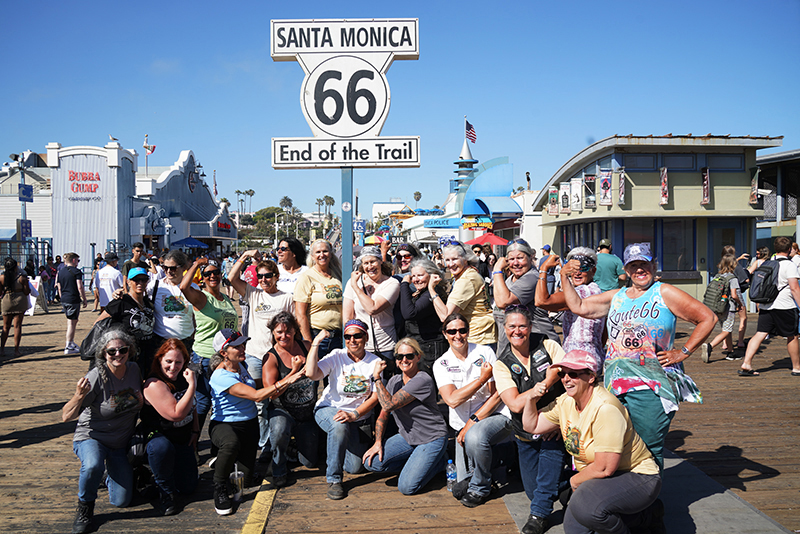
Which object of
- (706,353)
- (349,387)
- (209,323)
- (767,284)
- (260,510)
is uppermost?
(767,284)

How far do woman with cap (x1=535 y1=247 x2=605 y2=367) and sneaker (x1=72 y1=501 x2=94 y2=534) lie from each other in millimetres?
3551

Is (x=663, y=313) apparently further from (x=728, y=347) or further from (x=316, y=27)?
(x=728, y=347)

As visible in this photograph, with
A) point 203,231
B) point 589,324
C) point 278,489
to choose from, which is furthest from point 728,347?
point 203,231

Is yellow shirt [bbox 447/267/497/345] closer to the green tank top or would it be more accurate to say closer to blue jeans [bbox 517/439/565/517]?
blue jeans [bbox 517/439/565/517]

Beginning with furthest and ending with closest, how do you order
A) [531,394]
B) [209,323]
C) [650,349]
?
[209,323] → [531,394] → [650,349]

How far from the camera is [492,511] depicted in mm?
3902

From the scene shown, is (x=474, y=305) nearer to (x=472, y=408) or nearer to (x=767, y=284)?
(x=472, y=408)

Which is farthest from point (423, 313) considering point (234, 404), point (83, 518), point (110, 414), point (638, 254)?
point (83, 518)

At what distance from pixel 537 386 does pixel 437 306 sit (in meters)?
1.55

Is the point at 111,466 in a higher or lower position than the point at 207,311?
lower

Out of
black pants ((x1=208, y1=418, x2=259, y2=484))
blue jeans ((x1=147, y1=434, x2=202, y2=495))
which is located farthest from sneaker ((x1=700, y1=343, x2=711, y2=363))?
blue jeans ((x1=147, y1=434, x2=202, y2=495))

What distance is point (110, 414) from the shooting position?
3977 millimetres

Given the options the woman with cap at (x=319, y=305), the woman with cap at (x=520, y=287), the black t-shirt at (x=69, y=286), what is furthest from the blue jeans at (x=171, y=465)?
the black t-shirt at (x=69, y=286)

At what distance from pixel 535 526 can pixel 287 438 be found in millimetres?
1993
